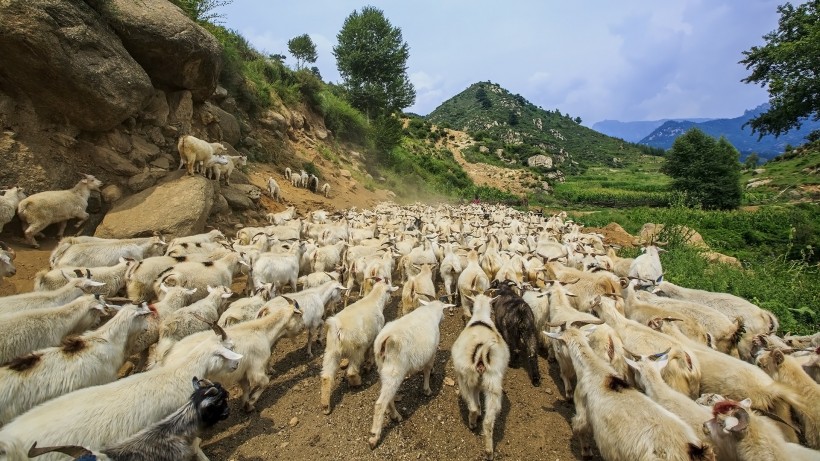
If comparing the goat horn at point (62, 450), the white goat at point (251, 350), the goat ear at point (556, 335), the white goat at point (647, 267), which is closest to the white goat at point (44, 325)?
the white goat at point (251, 350)

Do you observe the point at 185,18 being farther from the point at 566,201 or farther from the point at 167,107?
the point at 566,201

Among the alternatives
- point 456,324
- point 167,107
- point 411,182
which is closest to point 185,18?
point 167,107

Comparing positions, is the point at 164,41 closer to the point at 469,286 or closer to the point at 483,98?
the point at 469,286

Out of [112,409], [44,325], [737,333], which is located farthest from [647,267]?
[44,325]

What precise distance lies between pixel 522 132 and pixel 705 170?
6335 centimetres

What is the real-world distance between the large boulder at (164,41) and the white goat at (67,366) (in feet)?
33.5

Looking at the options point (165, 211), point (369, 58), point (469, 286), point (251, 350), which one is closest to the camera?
point (251, 350)

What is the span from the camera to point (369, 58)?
37781 mm

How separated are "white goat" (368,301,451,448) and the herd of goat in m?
0.02

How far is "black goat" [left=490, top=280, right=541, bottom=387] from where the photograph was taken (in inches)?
233

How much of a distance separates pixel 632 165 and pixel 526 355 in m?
95.1

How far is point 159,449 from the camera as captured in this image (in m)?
3.12

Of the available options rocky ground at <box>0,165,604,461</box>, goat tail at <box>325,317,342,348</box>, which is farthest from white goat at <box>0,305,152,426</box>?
goat tail at <box>325,317,342,348</box>

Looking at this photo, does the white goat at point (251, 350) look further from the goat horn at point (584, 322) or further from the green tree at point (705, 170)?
the green tree at point (705, 170)
